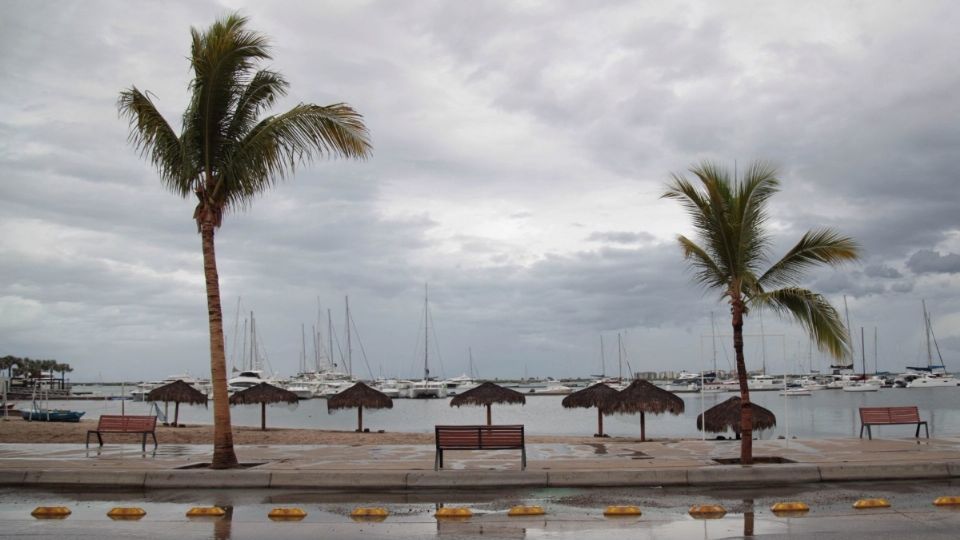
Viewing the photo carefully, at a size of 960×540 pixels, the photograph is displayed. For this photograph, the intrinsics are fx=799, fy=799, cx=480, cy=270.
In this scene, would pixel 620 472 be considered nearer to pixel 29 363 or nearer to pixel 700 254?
pixel 700 254

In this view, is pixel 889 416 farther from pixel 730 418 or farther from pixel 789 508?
pixel 789 508

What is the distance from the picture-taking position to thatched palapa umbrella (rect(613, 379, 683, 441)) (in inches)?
1128

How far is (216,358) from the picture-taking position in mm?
15086

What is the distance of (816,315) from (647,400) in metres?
13.9

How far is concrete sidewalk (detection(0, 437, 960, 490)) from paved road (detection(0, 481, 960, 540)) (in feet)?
1.59

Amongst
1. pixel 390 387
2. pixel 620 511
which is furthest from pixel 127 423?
pixel 390 387

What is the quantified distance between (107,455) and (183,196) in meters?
6.69

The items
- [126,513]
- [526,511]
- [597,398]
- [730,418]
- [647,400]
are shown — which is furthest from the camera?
[597,398]

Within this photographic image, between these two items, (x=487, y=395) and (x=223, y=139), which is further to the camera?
(x=487, y=395)

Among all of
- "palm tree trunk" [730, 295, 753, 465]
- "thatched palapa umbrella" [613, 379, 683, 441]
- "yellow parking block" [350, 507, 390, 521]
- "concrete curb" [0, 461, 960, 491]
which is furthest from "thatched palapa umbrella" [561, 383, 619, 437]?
"yellow parking block" [350, 507, 390, 521]

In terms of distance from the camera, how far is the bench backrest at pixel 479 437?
1431cm

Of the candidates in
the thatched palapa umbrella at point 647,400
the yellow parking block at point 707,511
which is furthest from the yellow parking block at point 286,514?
the thatched palapa umbrella at point 647,400

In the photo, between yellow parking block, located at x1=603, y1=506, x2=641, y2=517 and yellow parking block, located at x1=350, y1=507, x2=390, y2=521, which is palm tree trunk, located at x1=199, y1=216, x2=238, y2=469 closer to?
yellow parking block, located at x1=350, y1=507, x2=390, y2=521

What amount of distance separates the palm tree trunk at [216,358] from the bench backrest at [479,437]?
404 centimetres
